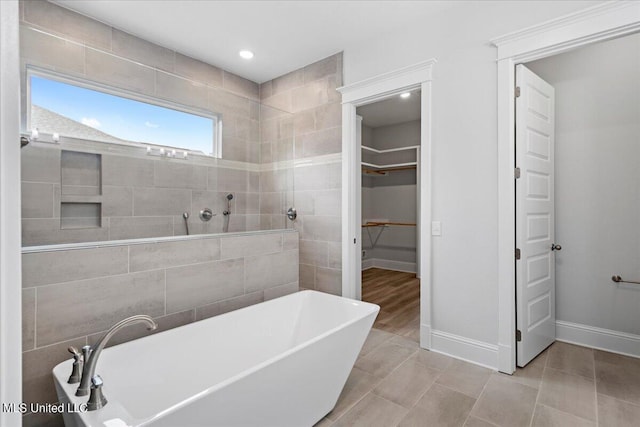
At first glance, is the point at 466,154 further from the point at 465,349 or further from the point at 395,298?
the point at 395,298

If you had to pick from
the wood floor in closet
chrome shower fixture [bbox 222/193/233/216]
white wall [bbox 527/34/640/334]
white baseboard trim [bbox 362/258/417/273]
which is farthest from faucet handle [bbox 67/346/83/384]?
white baseboard trim [bbox 362/258/417/273]

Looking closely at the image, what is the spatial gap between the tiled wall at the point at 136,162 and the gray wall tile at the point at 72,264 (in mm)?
160

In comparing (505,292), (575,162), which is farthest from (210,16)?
(575,162)

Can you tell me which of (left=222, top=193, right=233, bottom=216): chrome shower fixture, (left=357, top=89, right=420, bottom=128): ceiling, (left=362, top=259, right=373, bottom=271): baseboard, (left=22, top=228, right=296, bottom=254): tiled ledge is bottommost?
(left=362, top=259, right=373, bottom=271): baseboard

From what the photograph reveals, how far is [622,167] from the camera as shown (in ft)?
8.53

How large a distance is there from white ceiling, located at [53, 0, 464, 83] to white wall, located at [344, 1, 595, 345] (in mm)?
246

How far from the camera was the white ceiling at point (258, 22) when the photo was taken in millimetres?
2566

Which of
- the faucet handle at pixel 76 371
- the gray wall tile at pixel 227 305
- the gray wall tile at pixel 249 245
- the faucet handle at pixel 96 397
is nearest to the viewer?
the faucet handle at pixel 96 397

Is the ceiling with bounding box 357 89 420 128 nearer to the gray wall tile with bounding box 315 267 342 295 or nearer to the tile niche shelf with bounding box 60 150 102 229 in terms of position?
the gray wall tile with bounding box 315 267 342 295

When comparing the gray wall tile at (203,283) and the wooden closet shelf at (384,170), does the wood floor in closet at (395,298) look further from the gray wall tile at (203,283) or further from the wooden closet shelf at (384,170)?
the wooden closet shelf at (384,170)

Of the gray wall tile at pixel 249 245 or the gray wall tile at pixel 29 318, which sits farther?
the gray wall tile at pixel 249 245

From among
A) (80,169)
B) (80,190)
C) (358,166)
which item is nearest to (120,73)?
(80,169)

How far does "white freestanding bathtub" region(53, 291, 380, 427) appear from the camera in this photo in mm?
1157

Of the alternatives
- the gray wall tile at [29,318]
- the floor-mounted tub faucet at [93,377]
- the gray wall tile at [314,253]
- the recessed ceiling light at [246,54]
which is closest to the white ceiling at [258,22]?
the recessed ceiling light at [246,54]
